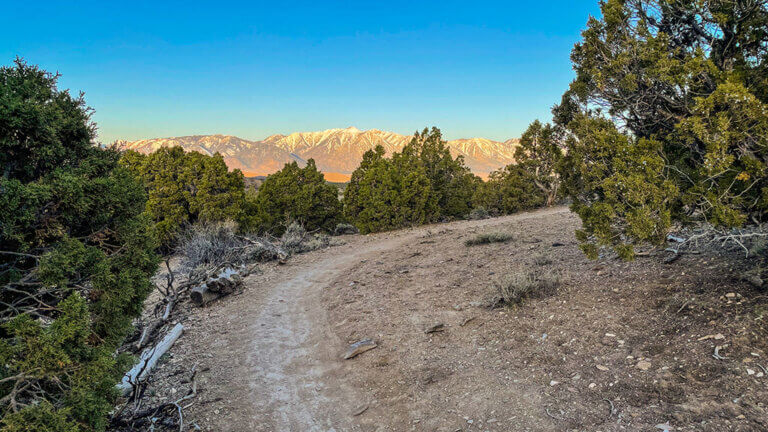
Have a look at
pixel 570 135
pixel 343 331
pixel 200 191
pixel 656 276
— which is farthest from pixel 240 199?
pixel 656 276

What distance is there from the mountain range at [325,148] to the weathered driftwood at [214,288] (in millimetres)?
133511

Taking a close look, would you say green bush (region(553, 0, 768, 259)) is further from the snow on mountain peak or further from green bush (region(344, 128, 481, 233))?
the snow on mountain peak

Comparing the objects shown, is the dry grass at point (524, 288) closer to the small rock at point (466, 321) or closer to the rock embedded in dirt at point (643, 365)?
the small rock at point (466, 321)

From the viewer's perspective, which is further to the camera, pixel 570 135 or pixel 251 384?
pixel 570 135

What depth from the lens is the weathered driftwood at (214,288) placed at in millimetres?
9516

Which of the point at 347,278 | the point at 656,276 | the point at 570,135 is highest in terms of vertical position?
the point at 570,135

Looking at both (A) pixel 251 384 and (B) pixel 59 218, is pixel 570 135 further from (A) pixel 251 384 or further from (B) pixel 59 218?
(B) pixel 59 218

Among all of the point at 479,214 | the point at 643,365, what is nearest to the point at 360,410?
the point at 643,365

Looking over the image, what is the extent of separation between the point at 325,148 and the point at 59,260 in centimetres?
17753

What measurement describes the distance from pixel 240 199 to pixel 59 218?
620 inches

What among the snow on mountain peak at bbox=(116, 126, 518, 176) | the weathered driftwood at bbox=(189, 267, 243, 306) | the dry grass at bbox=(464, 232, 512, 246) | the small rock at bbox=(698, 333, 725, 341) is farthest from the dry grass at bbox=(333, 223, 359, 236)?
the snow on mountain peak at bbox=(116, 126, 518, 176)

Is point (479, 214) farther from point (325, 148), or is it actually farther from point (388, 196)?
point (325, 148)

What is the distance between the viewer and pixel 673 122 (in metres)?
5.24

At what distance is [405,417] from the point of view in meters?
4.48
